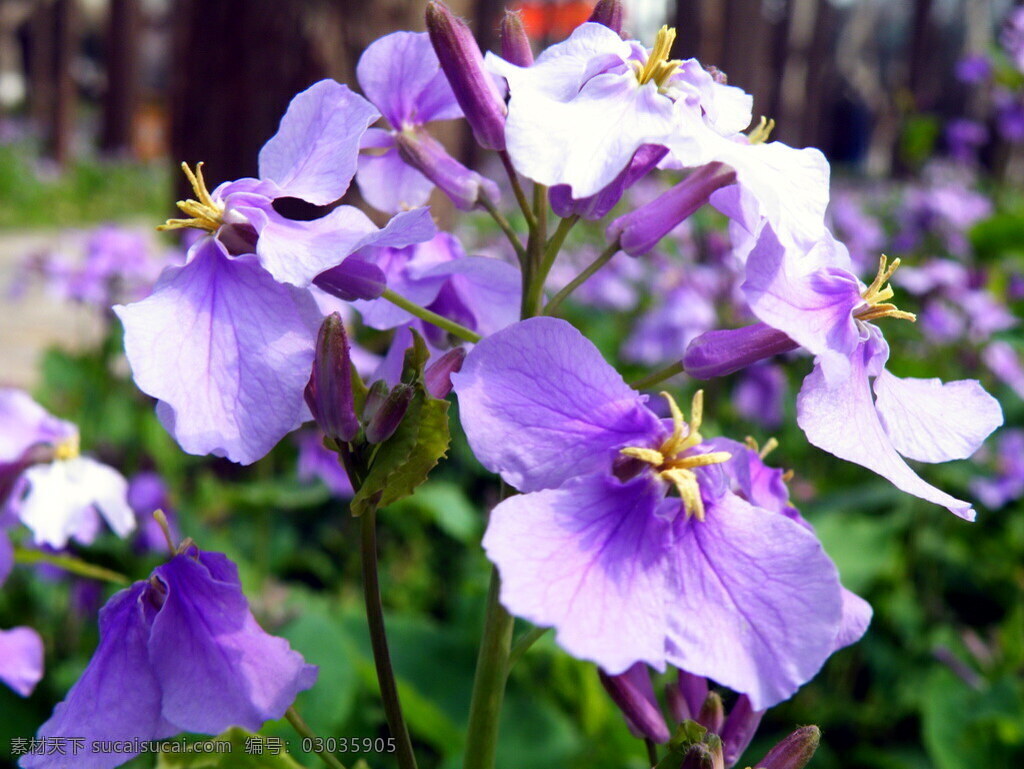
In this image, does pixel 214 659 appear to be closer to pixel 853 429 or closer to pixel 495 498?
pixel 853 429

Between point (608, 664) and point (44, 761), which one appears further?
point (44, 761)

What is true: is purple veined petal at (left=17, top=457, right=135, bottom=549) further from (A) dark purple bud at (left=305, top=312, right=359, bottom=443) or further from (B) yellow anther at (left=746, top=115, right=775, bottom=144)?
(B) yellow anther at (left=746, top=115, right=775, bottom=144)

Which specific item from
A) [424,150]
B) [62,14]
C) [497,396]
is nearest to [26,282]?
[424,150]

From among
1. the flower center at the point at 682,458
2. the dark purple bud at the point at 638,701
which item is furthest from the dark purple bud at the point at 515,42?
the dark purple bud at the point at 638,701

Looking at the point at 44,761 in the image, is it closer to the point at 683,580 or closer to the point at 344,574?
the point at 683,580

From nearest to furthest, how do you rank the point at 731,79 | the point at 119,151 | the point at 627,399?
the point at 627,399 → the point at 731,79 → the point at 119,151
